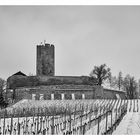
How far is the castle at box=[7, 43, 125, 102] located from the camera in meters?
18.4

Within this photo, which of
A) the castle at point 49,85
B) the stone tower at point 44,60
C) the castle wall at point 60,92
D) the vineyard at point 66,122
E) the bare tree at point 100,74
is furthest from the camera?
the stone tower at point 44,60

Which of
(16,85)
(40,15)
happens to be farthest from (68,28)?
(16,85)

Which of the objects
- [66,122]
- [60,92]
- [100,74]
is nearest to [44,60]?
[100,74]

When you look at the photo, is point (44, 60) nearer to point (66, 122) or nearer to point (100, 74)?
point (100, 74)

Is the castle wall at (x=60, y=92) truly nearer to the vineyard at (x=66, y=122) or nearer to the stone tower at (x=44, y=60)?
the vineyard at (x=66, y=122)

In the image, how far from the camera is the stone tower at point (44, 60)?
75.6ft

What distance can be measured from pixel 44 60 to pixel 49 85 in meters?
4.18

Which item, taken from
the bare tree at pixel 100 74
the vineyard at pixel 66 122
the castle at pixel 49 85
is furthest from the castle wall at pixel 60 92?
the vineyard at pixel 66 122

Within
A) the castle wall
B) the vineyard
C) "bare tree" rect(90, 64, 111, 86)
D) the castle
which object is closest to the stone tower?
the castle

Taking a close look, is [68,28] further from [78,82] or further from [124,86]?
[124,86]

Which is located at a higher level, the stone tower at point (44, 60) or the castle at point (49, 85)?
the stone tower at point (44, 60)
